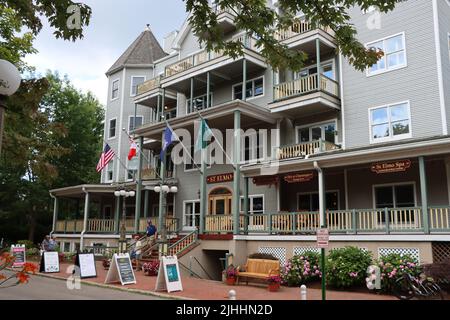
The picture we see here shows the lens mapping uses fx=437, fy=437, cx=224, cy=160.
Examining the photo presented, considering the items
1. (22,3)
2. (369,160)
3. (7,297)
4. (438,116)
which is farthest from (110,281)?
(438,116)

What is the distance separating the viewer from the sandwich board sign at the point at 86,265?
18.2 meters

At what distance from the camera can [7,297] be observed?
12.8 meters

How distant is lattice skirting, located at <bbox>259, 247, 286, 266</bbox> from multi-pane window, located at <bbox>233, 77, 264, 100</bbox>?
9.59 m

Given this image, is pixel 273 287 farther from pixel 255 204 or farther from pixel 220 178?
pixel 220 178

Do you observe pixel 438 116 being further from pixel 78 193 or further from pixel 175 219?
pixel 78 193

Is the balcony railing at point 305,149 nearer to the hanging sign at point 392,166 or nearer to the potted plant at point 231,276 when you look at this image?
the hanging sign at point 392,166

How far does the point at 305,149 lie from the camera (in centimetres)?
2170

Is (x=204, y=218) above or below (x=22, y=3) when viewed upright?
below

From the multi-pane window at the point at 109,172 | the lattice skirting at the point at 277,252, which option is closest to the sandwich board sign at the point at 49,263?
the lattice skirting at the point at 277,252

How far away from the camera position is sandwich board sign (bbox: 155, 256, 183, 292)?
1462 centimetres

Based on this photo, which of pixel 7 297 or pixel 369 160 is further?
pixel 369 160

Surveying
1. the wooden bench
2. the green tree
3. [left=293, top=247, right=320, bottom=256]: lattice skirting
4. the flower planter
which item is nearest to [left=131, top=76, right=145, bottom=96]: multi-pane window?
[left=293, top=247, right=320, bottom=256]: lattice skirting

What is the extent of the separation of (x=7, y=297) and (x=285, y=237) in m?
11.4

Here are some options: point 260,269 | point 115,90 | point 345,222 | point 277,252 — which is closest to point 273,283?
point 260,269
